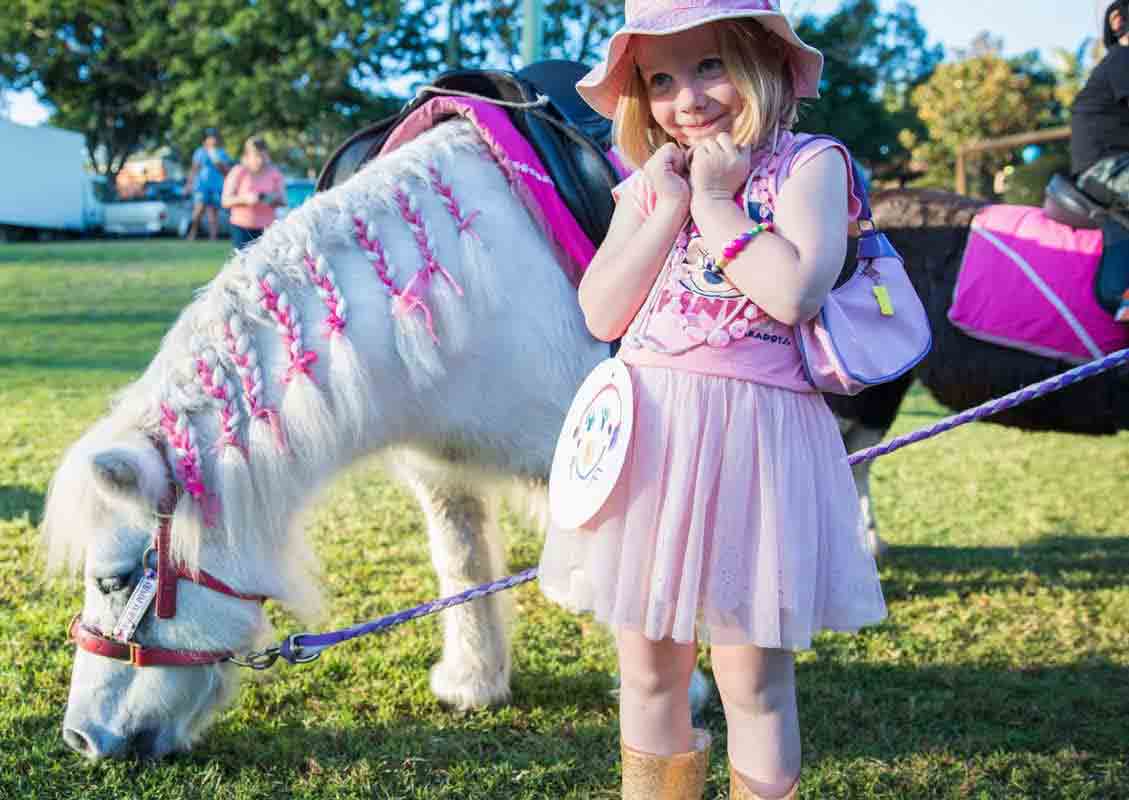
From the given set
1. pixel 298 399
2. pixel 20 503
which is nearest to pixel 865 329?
pixel 298 399

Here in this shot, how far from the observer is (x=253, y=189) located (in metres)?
9.23

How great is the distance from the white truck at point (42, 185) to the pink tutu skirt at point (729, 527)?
24.1 m

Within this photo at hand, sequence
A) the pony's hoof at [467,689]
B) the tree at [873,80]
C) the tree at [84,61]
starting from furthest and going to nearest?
the tree at [873,80] < the tree at [84,61] < the pony's hoof at [467,689]

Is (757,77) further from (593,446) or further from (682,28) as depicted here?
(593,446)

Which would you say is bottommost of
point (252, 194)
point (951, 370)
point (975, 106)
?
point (951, 370)

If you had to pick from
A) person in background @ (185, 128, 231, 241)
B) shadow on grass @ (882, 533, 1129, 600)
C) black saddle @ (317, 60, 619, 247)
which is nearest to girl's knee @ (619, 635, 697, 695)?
black saddle @ (317, 60, 619, 247)

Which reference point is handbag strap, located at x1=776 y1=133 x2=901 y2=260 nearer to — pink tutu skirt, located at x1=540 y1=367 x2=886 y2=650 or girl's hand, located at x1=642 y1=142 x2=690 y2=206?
girl's hand, located at x1=642 y1=142 x2=690 y2=206

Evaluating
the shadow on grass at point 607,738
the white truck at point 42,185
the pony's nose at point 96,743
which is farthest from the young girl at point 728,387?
the white truck at point 42,185

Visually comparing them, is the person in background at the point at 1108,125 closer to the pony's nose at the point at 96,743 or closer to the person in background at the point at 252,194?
the pony's nose at the point at 96,743

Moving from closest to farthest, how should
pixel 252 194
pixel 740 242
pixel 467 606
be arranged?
1. pixel 740 242
2. pixel 467 606
3. pixel 252 194

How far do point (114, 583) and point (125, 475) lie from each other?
360 millimetres

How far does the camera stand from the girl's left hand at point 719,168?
5.24 feet

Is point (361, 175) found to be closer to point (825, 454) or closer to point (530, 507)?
point (530, 507)

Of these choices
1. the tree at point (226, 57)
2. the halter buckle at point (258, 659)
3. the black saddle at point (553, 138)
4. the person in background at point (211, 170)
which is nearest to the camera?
the halter buckle at point (258, 659)
